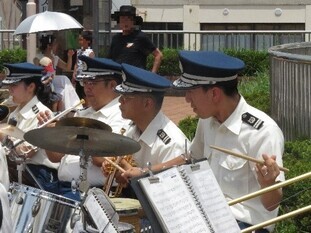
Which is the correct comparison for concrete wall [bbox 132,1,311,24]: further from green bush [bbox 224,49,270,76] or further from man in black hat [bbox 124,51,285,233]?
man in black hat [bbox 124,51,285,233]

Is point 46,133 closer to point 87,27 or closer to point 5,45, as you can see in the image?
point 87,27

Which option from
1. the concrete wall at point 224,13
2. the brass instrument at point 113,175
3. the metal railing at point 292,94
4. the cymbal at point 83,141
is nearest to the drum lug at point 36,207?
the cymbal at point 83,141

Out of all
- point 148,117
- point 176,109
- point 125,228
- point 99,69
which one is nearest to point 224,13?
point 176,109

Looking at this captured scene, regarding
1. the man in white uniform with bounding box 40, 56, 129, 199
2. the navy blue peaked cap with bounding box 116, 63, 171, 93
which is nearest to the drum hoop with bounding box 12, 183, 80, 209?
the navy blue peaked cap with bounding box 116, 63, 171, 93

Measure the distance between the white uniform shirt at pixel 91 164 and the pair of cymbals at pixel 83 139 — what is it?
1.08 meters

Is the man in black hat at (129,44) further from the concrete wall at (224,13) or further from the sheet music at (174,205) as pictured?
the concrete wall at (224,13)

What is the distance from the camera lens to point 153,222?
4266mm

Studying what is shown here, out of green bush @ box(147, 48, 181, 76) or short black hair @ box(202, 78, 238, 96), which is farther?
green bush @ box(147, 48, 181, 76)

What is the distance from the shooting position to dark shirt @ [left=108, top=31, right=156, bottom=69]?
39.4 ft

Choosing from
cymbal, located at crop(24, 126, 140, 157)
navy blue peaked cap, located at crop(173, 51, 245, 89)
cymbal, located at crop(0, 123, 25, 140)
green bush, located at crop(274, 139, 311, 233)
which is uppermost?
navy blue peaked cap, located at crop(173, 51, 245, 89)

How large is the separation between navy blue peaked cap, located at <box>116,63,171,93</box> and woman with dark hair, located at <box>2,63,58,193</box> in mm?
1203

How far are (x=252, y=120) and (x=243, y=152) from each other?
19 centimetres

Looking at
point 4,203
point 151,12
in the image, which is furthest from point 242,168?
point 151,12

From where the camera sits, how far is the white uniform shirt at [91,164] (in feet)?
23.0
